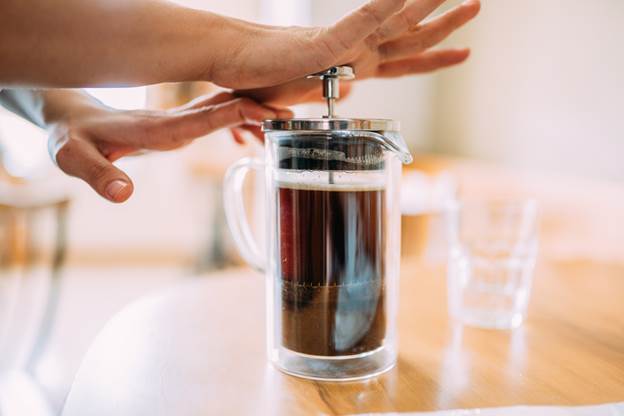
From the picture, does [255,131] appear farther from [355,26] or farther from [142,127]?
[355,26]

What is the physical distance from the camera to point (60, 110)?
2.52 ft

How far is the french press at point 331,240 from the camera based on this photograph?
544 mm

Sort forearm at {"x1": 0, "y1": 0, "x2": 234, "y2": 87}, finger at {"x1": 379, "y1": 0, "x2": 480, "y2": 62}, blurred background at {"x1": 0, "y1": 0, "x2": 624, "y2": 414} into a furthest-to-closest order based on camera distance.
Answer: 1. blurred background at {"x1": 0, "y1": 0, "x2": 624, "y2": 414}
2. finger at {"x1": 379, "y1": 0, "x2": 480, "y2": 62}
3. forearm at {"x1": 0, "y1": 0, "x2": 234, "y2": 87}

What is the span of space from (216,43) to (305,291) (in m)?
0.24

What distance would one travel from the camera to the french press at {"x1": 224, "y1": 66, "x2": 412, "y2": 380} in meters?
0.54

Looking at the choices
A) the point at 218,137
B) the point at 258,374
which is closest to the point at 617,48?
the point at 258,374

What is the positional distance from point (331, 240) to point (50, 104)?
0.44 meters

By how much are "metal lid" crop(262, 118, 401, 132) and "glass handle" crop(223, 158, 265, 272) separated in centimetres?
11

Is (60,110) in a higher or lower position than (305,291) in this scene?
higher

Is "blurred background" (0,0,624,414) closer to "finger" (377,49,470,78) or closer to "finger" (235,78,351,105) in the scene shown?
"finger" (235,78,351,105)

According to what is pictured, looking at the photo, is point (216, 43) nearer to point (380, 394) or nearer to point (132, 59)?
point (132, 59)

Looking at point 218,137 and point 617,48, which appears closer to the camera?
point 617,48

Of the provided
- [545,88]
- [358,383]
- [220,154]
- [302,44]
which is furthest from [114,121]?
[220,154]

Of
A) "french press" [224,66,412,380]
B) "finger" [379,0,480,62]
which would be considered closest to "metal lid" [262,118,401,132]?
"french press" [224,66,412,380]
